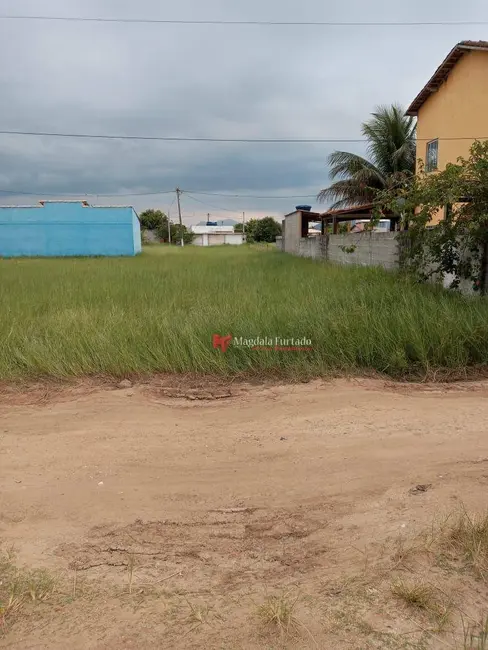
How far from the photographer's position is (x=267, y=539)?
8.29 ft

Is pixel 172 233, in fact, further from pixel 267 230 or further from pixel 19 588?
pixel 19 588

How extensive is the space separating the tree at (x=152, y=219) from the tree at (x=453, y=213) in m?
64.3

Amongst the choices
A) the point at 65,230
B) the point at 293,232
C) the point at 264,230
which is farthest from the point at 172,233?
the point at 293,232

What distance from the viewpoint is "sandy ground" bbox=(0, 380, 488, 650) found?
1.97m

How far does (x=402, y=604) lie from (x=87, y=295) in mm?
8673

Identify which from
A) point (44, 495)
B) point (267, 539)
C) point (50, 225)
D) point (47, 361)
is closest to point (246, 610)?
point (267, 539)

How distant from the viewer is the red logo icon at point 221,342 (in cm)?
536

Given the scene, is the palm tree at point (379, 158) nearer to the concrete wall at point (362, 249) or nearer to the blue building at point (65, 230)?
the concrete wall at point (362, 249)

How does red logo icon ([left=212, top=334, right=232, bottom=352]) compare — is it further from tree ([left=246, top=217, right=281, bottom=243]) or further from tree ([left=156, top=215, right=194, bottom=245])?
tree ([left=246, top=217, right=281, bottom=243])

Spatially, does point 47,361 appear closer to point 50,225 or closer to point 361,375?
point 361,375

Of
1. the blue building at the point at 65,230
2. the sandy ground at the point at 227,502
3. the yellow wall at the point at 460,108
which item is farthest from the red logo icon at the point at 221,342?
the blue building at the point at 65,230

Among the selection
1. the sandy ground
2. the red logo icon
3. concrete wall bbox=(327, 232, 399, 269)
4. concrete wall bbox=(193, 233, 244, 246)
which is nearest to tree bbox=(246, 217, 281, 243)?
concrete wall bbox=(193, 233, 244, 246)

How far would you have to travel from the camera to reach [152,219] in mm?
69250

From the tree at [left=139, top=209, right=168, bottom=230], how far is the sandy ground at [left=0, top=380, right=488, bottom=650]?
67507mm
